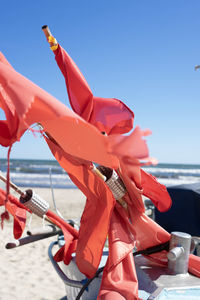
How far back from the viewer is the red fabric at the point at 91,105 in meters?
1.35

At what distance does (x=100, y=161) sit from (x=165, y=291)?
30.7 inches

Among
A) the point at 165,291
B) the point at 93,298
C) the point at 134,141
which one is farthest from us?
the point at 93,298

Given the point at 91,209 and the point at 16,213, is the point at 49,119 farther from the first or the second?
the point at 16,213

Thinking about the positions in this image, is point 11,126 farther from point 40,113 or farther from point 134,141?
point 134,141

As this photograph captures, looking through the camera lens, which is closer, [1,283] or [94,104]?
[94,104]

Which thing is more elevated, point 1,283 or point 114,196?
point 114,196

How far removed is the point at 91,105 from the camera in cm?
141

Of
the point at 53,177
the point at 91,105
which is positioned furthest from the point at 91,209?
the point at 53,177

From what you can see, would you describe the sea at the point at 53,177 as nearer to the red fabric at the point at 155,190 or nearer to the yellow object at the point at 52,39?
the red fabric at the point at 155,190

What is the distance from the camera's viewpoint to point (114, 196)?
1455mm

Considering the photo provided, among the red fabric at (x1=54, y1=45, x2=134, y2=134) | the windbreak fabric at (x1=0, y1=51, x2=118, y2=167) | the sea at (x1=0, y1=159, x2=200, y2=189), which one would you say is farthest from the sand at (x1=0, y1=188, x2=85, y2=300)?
the sea at (x1=0, y1=159, x2=200, y2=189)

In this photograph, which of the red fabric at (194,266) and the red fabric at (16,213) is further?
the red fabric at (16,213)

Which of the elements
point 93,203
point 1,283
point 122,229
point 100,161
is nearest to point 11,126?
point 100,161

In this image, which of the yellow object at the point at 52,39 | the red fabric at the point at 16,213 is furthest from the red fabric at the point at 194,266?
the yellow object at the point at 52,39
